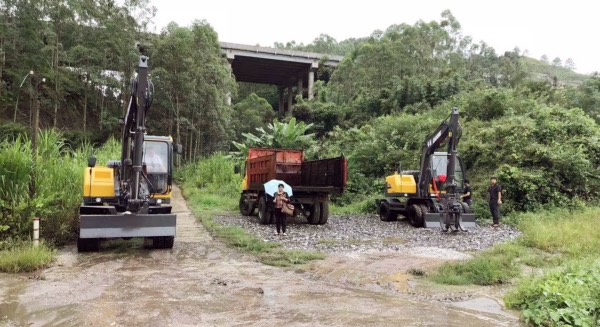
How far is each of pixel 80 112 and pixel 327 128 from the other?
60.6 feet

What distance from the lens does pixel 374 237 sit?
35.7 feet

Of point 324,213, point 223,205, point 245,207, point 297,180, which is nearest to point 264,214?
point 324,213

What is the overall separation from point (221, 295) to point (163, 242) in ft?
12.4

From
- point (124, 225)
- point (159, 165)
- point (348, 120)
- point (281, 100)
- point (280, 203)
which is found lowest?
point (124, 225)

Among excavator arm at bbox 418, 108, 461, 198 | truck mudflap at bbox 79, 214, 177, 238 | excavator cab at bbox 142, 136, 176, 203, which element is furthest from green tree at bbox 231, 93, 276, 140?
truck mudflap at bbox 79, 214, 177, 238

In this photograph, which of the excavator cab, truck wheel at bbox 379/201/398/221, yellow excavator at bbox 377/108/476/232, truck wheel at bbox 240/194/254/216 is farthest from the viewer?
truck wheel at bbox 240/194/254/216

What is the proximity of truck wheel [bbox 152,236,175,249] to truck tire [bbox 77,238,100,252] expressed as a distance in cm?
106

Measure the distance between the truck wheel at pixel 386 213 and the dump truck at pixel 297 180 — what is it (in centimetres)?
222

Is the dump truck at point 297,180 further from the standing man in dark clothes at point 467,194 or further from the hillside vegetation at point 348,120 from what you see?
the standing man in dark clothes at point 467,194

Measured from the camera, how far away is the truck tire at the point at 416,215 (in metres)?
13.0

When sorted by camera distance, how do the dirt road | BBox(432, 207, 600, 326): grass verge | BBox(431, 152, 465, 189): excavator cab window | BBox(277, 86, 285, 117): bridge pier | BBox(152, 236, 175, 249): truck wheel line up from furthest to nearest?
BBox(277, 86, 285, 117): bridge pier, BBox(431, 152, 465, 189): excavator cab window, BBox(152, 236, 175, 249): truck wheel, the dirt road, BBox(432, 207, 600, 326): grass verge

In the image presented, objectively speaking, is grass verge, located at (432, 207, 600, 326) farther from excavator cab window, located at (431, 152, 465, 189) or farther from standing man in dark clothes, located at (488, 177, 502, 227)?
excavator cab window, located at (431, 152, 465, 189)

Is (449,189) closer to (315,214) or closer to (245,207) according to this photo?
(315,214)

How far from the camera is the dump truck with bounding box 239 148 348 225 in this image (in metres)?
11.9
